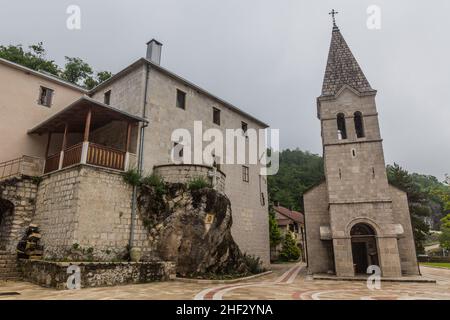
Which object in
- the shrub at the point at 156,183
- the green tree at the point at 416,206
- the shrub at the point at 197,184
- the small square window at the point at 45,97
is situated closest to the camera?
the shrub at the point at 156,183

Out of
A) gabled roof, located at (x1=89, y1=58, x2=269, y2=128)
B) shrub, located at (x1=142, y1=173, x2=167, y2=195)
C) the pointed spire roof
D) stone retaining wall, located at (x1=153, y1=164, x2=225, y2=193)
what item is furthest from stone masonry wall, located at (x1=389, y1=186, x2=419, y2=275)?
shrub, located at (x1=142, y1=173, x2=167, y2=195)

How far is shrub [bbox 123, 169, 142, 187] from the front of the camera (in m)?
12.5

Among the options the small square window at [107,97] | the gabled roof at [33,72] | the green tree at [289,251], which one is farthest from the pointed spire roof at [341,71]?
the green tree at [289,251]

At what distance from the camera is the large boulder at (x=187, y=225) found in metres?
12.1

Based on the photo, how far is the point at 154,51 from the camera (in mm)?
16828

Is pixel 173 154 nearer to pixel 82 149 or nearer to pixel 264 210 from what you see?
pixel 82 149

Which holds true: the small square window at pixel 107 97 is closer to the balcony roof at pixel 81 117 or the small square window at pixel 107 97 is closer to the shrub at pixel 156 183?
the balcony roof at pixel 81 117

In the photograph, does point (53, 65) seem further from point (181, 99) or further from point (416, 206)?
point (416, 206)

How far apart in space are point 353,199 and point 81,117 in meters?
14.6

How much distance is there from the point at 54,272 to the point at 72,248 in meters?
1.31

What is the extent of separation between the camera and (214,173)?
14.0 metres

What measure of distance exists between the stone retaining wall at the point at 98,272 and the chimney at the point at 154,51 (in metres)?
11.5

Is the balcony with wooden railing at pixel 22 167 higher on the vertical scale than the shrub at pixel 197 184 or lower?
higher

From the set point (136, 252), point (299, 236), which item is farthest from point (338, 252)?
point (299, 236)
